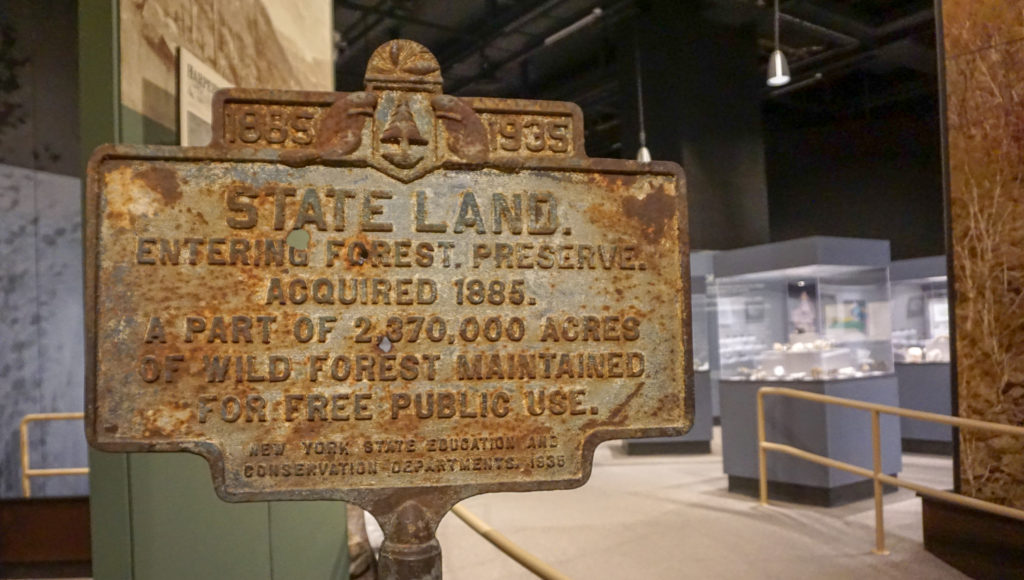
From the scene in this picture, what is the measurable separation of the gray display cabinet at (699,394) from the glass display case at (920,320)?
2220 millimetres

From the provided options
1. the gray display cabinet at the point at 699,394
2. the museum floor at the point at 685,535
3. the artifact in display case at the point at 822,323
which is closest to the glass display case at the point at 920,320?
the artifact in display case at the point at 822,323

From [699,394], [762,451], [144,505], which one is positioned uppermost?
[144,505]

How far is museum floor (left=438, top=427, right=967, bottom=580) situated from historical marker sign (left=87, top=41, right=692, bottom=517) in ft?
8.81

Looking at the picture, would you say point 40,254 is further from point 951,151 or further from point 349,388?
point 951,151

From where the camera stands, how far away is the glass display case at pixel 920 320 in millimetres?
7887

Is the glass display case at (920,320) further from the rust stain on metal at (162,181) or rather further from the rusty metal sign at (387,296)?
the rust stain on metal at (162,181)

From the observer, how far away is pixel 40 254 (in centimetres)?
490

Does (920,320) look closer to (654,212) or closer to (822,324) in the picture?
(822,324)

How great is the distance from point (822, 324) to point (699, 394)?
83.1 inches

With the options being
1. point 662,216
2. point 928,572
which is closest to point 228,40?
point 662,216

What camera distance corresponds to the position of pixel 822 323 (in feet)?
21.6

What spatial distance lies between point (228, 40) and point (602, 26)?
26.8 feet

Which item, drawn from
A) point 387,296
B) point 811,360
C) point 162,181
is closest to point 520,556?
point 387,296

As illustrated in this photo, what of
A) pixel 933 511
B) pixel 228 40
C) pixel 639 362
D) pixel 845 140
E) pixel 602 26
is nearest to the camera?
pixel 639 362
